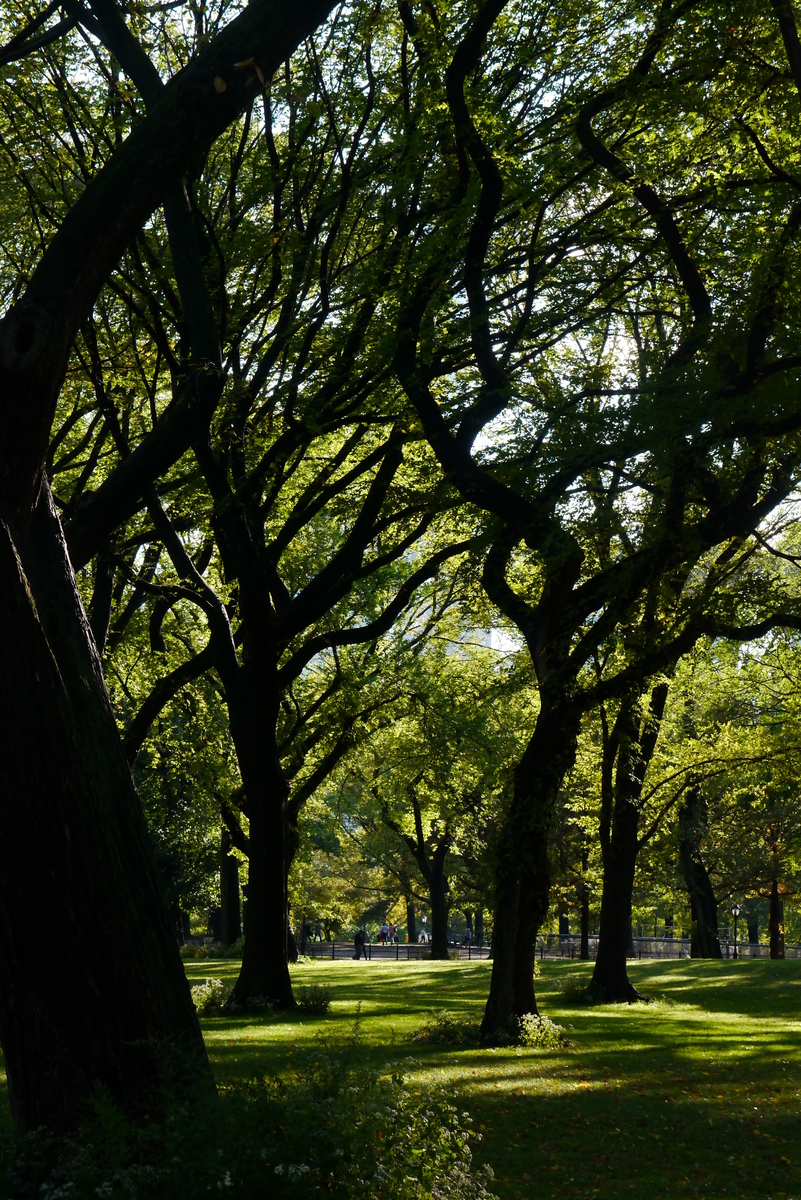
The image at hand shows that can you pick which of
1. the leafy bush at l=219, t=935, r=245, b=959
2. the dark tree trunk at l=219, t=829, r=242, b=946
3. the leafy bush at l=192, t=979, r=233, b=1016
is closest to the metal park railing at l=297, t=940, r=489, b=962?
the dark tree trunk at l=219, t=829, r=242, b=946

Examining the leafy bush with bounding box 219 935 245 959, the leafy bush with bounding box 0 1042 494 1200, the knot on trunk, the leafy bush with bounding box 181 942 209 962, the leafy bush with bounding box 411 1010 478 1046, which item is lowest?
the leafy bush with bounding box 181 942 209 962

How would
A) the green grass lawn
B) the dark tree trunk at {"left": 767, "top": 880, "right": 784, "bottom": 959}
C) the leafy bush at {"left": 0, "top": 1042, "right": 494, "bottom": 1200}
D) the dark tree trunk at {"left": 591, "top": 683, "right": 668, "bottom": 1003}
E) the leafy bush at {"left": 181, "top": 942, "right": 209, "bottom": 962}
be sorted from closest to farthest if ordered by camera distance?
the leafy bush at {"left": 0, "top": 1042, "right": 494, "bottom": 1200} < the green grass lawn < the dark tree trunk at {"left": 591, "top": 683, "right": 668, "bottom": 1003} < the leafy bush at {"left": 181, "top": 942, "right": 209, "bottom": 962} < the dark tree trunk at {"left": 767, "top": 880, "right": 784, "bottom": 959}

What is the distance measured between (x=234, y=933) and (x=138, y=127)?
34.0 meters

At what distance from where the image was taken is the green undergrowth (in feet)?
16.2

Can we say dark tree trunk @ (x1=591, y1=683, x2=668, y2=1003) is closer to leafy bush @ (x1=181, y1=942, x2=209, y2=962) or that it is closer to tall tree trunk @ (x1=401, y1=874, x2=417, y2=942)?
leafy bush @ (x1=181, y1=942, x2=209, y2=962)

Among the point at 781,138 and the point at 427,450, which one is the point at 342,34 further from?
the point at 427,450

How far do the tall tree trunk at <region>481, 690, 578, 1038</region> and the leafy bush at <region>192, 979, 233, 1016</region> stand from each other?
497 cm

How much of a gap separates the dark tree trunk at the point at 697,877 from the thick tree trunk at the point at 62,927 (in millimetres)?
28970

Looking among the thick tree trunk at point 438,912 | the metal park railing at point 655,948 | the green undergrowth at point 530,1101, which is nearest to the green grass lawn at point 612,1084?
the green undergrowth at point 530,1101

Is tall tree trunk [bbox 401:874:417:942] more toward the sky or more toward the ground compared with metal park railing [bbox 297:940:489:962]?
more toward the sky

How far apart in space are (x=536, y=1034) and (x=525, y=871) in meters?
2.11

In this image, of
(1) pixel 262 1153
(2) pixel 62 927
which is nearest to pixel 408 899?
(2) pixel 62 927

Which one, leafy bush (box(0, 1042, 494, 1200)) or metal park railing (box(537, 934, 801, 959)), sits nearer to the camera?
leafy bush (box(0, 1042, 494, 1200))

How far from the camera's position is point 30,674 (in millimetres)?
5754
